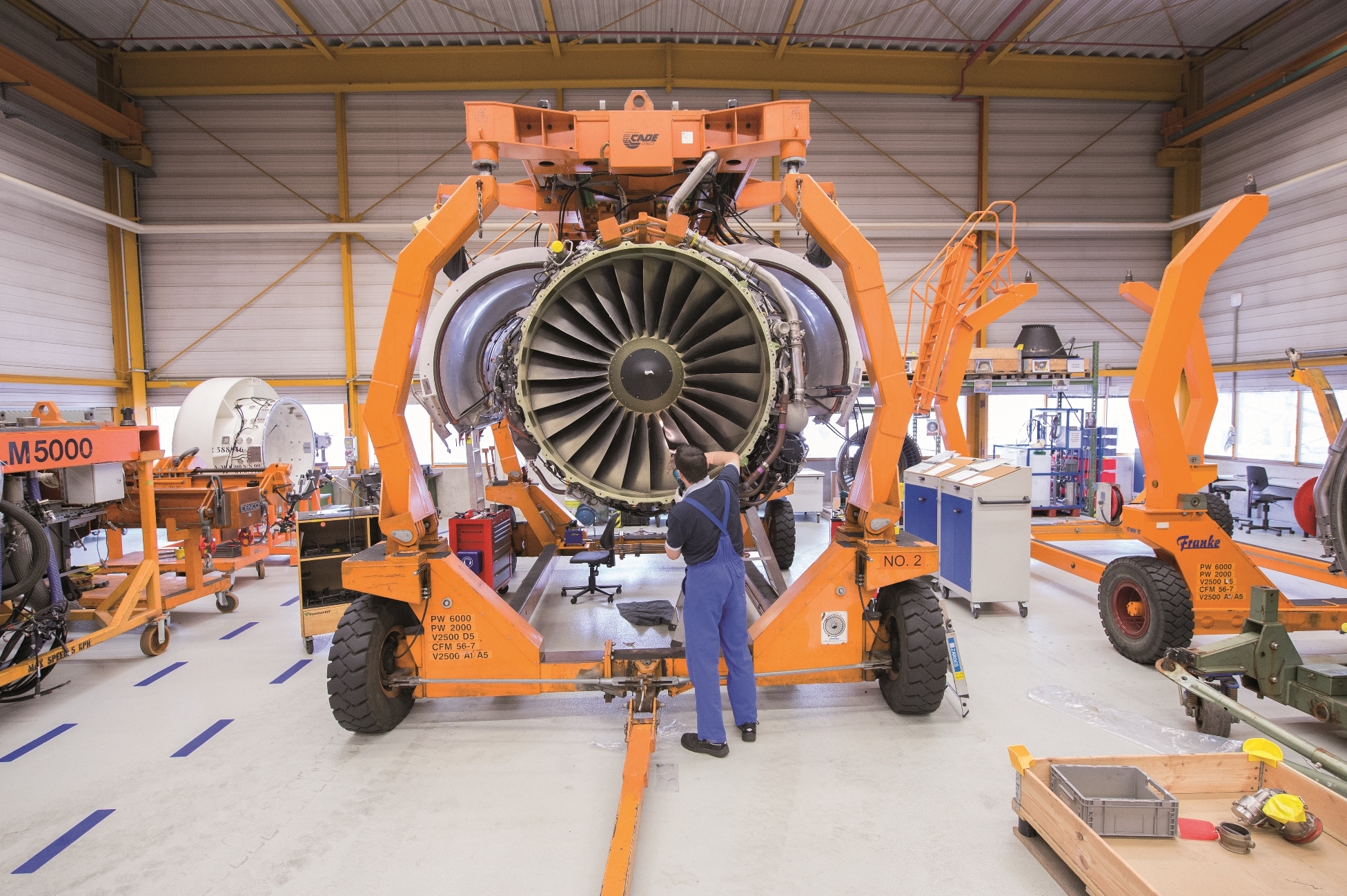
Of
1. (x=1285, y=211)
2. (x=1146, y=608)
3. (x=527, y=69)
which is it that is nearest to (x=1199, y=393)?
(x=1146, y=608)

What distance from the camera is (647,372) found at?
326 centimetres

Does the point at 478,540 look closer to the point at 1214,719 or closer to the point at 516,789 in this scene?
the point at 516,789

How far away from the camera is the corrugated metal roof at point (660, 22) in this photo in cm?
1079

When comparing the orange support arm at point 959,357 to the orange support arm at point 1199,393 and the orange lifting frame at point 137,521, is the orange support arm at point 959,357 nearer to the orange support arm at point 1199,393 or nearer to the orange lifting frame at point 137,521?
the orange support arm at point 1199,393

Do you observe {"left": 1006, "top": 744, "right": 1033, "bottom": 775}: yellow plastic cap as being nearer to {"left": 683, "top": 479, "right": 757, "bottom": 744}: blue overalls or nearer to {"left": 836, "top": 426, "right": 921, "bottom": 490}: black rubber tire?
{"left": 683, "top": 479, "right": 757, "bottom": 744}: blue overalls

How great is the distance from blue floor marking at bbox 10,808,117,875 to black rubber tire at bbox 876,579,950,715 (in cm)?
401

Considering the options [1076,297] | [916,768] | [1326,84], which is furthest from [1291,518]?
[916,768]

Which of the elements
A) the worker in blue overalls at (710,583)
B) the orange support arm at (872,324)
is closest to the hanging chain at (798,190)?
the orange support arm at (872,324)

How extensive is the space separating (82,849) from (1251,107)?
1749cm

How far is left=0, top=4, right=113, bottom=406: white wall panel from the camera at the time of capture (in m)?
10.1

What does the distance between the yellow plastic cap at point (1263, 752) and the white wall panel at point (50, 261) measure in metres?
Answer: 15.0

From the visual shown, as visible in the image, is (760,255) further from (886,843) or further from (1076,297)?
(1076,297)

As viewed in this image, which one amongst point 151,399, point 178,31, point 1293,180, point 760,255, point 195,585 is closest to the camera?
point 760,255

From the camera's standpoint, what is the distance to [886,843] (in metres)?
2.68
